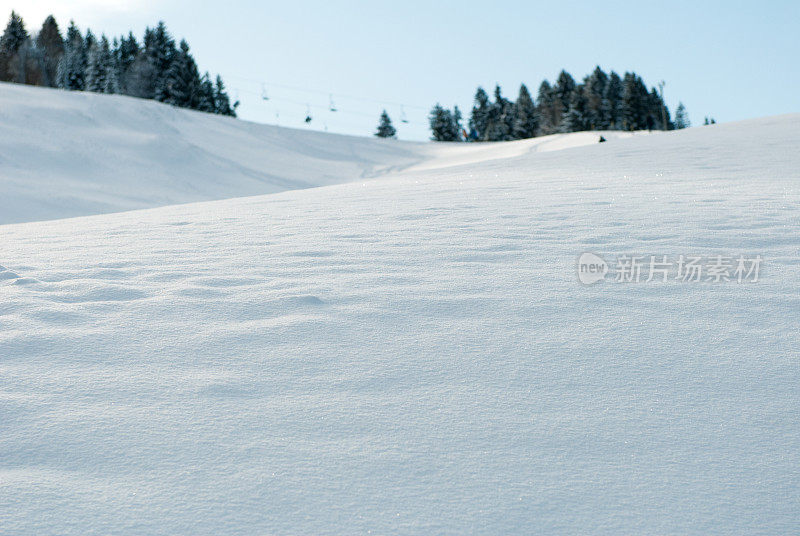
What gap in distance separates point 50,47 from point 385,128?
33.7m

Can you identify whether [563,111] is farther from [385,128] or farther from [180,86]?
[180,86]

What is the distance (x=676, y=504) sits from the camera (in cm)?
190

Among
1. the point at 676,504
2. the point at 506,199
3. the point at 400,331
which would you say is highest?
the point at 506,199

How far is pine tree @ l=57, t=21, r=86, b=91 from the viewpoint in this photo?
2206 inches

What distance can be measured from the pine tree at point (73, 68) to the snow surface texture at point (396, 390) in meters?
59.6

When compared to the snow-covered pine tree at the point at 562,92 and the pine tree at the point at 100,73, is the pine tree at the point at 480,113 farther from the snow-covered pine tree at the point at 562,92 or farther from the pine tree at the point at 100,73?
the pine tree at the point at 100,73

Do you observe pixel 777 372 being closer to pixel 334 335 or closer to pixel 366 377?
pixel 366 377

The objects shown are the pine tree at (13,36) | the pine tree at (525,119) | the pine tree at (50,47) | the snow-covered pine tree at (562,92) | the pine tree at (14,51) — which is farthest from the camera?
the snow-covered pine tree at (562,92)

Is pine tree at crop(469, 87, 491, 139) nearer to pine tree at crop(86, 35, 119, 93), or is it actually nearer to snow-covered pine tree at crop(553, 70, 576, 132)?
snow-covered pine tree at crop(553, 70, 576, 132)

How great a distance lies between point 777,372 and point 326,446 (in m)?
1.92

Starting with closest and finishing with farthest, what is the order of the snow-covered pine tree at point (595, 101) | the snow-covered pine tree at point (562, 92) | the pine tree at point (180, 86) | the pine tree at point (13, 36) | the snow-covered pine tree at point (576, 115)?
the pine tree at point (180, 86)
the pine tree at point (13, 36)
the snow-covered pine tree at point (576, 115)
the snow-covered pine tree at point (595, 101)
the snow-covered pine tree at point (562, 92)

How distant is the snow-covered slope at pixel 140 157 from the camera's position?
720 inches

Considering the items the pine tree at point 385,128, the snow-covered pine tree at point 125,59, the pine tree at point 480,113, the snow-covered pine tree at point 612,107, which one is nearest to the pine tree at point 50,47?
the snow-covered pine tree at point 125,59

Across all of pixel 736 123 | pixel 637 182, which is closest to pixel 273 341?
pixel 637 182
